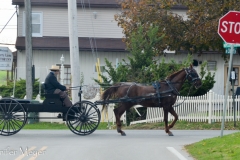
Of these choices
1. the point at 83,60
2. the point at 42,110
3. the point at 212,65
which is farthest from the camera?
the point at 212,65

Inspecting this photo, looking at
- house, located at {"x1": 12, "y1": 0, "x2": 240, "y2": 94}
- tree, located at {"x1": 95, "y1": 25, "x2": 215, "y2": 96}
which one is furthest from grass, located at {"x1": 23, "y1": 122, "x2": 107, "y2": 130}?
house, located at {"x1": 12, "y1": 0, "x2": 240, "y2": 94}

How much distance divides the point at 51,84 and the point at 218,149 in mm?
6340

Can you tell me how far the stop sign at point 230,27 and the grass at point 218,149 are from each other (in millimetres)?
2656

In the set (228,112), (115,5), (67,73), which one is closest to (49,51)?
(67,73)

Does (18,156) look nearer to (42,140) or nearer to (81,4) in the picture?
(42,140)

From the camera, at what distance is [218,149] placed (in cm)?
1338

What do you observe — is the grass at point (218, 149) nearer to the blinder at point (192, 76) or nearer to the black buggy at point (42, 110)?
the blinder at point (192, 76)

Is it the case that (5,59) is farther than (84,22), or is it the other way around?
(84,22)

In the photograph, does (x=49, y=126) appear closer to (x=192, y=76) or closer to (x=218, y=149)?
(x=192, y=76)

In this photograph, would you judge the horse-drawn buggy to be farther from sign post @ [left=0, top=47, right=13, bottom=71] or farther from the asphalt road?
sign post @ [left=0, top=47, right=13, bottom=71]

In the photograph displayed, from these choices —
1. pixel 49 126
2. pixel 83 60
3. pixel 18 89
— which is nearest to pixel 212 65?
pixel 83 60

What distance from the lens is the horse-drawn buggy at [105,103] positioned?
57.1 ft

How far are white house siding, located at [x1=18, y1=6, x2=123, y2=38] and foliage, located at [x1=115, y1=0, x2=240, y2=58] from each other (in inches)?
283

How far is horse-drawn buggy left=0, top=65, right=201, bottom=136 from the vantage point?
17406 mm
